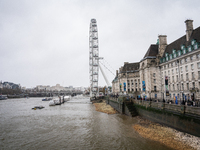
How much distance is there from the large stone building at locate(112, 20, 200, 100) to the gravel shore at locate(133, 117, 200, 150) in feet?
19.0

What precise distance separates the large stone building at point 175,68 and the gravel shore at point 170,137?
5793 millimetres

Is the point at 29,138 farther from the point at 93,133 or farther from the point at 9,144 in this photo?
the point at 93,133

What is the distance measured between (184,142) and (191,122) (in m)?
2.35

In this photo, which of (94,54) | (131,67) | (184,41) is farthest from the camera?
(94,54)

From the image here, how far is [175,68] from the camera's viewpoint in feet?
116

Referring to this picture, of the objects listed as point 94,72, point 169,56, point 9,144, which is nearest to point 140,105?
point 169,56

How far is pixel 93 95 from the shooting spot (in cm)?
9544

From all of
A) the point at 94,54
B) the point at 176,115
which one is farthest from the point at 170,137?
the point at 94,54

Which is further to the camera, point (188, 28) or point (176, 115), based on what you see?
point (188, 28)

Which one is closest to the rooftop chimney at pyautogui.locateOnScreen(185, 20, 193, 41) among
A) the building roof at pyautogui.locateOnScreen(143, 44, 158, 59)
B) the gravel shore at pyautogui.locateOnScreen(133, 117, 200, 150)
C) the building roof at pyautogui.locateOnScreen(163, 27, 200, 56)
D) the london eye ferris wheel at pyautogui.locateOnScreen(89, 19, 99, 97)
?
the building roof at pyautogui.locateOnScreen(163, 27, 200, 56)

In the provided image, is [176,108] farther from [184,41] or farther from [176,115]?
[184,41]

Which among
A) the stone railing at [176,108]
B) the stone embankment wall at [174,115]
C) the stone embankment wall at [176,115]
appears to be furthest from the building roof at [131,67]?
the stone embankment wall at [176,115]

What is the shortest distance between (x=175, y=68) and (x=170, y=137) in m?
22.1

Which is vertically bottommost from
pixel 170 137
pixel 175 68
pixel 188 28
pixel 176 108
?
pixel 170 137
